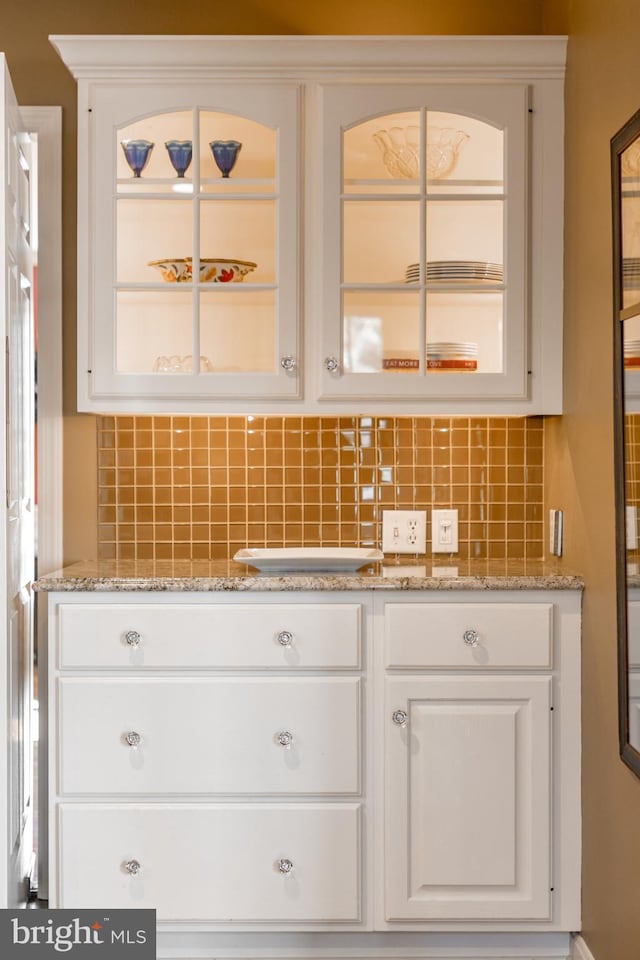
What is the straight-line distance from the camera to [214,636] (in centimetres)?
230

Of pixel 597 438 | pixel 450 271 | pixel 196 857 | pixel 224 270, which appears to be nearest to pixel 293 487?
pixel 224 270

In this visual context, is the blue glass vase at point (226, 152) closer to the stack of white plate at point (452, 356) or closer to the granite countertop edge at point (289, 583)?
the stack of white plate at point (452, 356)

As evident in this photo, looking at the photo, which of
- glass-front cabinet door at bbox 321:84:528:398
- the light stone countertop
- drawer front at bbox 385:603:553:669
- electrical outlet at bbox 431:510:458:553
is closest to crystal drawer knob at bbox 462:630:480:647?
drawer front at bbox 385:603:553:669

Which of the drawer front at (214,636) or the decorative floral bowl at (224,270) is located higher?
the decorative floral bowl at (224,270)

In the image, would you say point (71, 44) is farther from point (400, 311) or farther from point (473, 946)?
point (473, 946)

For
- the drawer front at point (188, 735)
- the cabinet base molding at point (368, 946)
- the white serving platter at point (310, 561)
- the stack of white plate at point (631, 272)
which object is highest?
the stack of white plate at point (631, 272)

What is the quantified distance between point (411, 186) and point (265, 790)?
61.9 inches

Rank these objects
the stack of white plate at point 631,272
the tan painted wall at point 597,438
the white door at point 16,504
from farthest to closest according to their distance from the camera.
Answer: the white door at point 16,504
the tan painted wall at point 597,438
the stack of white plate at point 631,272

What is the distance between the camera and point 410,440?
9.23 feet

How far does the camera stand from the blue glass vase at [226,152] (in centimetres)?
251

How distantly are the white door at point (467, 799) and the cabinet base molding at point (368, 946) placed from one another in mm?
101

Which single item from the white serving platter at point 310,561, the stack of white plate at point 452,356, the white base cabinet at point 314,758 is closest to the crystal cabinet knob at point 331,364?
the stack of white plate at point 452,356

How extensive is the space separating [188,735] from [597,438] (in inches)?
47.1

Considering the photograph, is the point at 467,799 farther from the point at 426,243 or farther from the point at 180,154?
the point at 180,154
